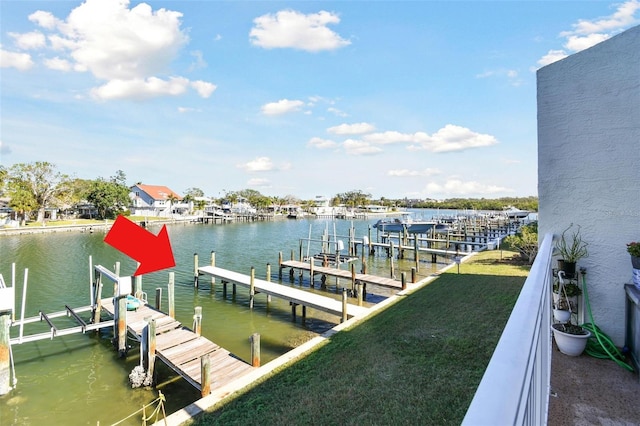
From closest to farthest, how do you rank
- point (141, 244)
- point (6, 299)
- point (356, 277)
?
point (141, 244)
point (6, 299)
point (356, 277)

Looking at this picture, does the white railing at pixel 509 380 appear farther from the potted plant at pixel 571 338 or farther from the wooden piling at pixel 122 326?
the wooden piling at pixel 122 326

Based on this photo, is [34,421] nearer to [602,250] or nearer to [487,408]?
[487,408]

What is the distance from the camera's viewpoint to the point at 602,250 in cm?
453

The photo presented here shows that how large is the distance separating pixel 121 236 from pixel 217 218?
60.0 meters

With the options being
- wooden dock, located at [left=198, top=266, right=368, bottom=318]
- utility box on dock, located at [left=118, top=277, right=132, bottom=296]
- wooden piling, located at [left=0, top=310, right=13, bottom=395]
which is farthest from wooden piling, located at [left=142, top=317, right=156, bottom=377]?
wooden dock, located at [left=198, top=266, right=368, bottom=318]

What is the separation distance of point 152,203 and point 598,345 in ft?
234

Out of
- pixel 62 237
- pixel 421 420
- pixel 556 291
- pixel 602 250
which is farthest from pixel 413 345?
pixel 62 237

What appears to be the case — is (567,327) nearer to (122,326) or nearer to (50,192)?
(122,326)

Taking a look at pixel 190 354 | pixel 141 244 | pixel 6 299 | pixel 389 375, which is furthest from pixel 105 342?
pixel 389 375

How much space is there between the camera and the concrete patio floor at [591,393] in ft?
10.7

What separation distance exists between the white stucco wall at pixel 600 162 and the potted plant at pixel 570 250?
78 millimetres

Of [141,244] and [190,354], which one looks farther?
[190,354]

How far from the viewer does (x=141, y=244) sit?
589cm

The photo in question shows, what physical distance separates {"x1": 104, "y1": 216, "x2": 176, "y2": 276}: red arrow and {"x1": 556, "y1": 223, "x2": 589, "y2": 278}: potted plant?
5808 millimetres
